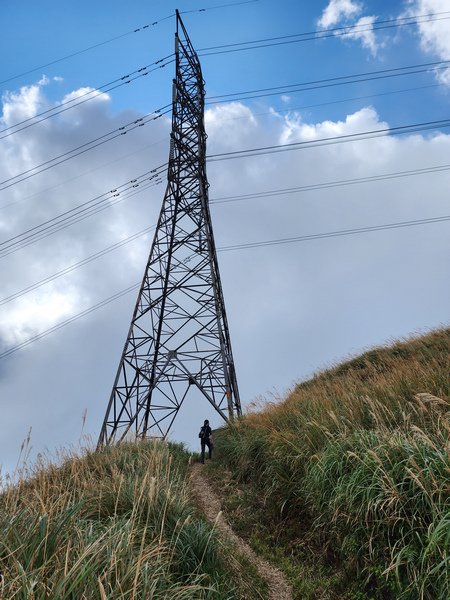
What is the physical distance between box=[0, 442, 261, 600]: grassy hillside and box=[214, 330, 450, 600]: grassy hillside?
1.07m

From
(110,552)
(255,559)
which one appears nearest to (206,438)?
(255,559)

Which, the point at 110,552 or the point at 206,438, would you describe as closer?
the point at 110,552

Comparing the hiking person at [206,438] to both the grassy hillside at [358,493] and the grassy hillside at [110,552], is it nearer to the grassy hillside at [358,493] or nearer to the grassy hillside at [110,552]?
the grassy hillside at [358,493]

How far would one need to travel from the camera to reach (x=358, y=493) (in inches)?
155

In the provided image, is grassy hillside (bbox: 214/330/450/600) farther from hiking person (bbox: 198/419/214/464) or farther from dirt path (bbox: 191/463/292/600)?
hiking person (bbox: 198/419/214/464)

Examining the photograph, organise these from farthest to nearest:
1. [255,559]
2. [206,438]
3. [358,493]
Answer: [206,438], [255,559], [358,493]

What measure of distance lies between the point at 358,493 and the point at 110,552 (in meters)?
2.69

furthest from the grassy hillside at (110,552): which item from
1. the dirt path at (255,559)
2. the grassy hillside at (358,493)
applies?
the grassy hillside at (358,493)

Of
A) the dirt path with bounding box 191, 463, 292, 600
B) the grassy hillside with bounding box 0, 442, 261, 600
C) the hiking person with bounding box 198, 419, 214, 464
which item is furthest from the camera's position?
the hiking person with bounding box 198, 419, 214, 464

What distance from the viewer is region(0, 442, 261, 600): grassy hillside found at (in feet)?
7.79

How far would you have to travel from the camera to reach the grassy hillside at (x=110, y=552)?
238 cm

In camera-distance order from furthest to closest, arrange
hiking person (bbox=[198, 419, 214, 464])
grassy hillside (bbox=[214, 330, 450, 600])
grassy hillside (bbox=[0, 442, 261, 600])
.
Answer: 1. hiking person (bbox=[198, 419, 214, 464])
2. grassy hillside (bbox=[214, 330, 450, 600])
3. grassy hillside (bbox=[0, 442, 261, 600])

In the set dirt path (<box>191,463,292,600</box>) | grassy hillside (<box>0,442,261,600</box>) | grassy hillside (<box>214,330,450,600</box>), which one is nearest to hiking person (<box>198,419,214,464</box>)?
grassy hillside (<box>214,330,450,600</box>)

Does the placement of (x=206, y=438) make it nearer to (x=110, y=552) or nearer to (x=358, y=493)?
(x=358, y=493)
